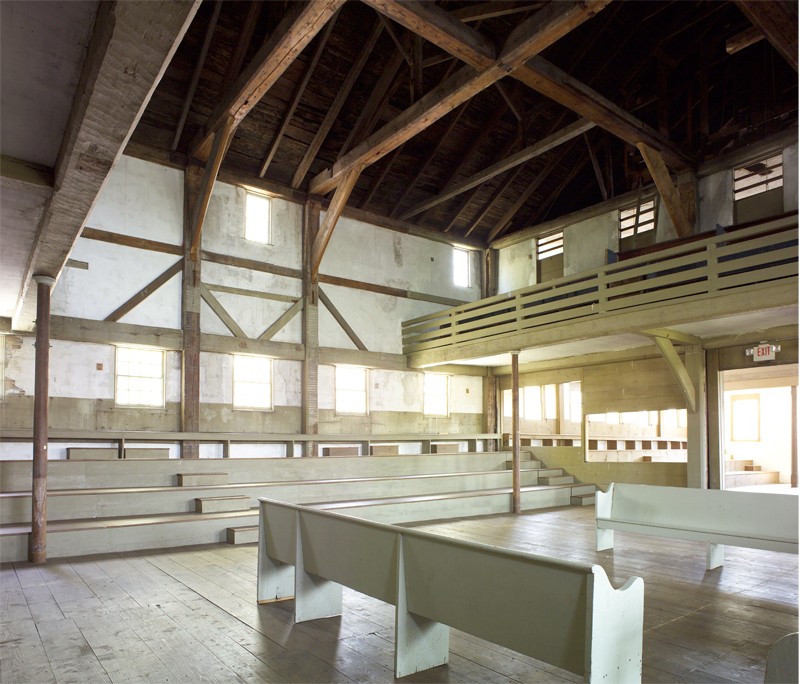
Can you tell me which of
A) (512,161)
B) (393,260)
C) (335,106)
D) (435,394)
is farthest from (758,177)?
(435,394)

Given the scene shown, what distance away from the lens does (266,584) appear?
15.0 ft

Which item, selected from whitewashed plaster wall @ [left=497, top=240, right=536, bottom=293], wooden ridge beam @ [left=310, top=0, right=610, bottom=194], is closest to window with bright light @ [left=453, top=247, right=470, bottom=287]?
whitewashed plaster wall @ [left=497, top=240, right=536, bottom=293]

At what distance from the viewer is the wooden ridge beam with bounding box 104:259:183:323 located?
9305 millimetres

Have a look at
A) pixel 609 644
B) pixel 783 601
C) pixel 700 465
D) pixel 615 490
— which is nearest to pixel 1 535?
pixel 609 644

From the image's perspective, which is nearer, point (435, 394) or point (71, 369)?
point (71, 369)

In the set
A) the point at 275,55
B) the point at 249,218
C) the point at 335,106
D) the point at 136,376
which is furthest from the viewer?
the point at 249,218

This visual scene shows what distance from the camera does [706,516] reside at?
5773 mm

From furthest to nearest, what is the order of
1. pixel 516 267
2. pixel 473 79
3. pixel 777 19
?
Result: 1. pixel 516 267
2. pixel 473 79
3. pixel 777 19

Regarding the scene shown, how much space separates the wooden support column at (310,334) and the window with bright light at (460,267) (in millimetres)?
3704

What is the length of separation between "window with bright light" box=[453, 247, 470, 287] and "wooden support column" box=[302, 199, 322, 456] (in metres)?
3.70

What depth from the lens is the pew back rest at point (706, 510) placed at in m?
5.27

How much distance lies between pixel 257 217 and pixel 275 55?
446 cm

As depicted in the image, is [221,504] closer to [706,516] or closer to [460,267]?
[706,516]

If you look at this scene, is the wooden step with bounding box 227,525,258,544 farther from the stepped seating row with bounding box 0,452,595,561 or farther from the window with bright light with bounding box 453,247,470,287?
the window with bright light with bounding box 453,247,470,287
